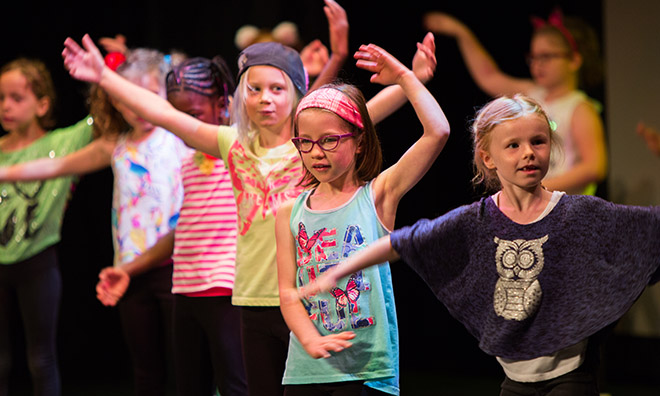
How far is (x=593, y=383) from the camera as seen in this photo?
1952 millimetres

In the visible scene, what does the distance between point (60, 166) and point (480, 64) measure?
88.6 inches

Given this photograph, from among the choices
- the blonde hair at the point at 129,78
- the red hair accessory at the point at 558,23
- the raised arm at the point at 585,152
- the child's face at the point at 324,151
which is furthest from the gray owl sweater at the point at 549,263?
the red hair accessory at the point at 558,23

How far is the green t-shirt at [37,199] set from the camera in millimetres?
3703

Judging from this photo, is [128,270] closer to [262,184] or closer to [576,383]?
[262,184]

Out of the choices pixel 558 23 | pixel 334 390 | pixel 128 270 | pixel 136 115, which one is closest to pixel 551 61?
pixel 558 23

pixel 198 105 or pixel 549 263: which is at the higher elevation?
pixel 198 105

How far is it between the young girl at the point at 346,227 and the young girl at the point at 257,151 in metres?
0.30

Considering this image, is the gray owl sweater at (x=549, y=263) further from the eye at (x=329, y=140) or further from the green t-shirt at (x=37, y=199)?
the green t-shirt at (x=37, y=199)

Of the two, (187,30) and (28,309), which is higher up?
(187,30)

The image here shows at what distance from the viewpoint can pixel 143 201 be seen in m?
3.33

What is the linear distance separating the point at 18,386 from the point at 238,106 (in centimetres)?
326

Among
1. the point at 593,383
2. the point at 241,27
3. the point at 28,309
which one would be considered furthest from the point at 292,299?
the point at 241,27

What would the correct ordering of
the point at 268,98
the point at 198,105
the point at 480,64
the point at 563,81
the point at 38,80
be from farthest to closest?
the point at 480,64
the point at 563,81
the point at 38,80
the point at 198,105
the point at 268,98

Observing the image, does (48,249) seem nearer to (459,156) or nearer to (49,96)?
(49,96)
